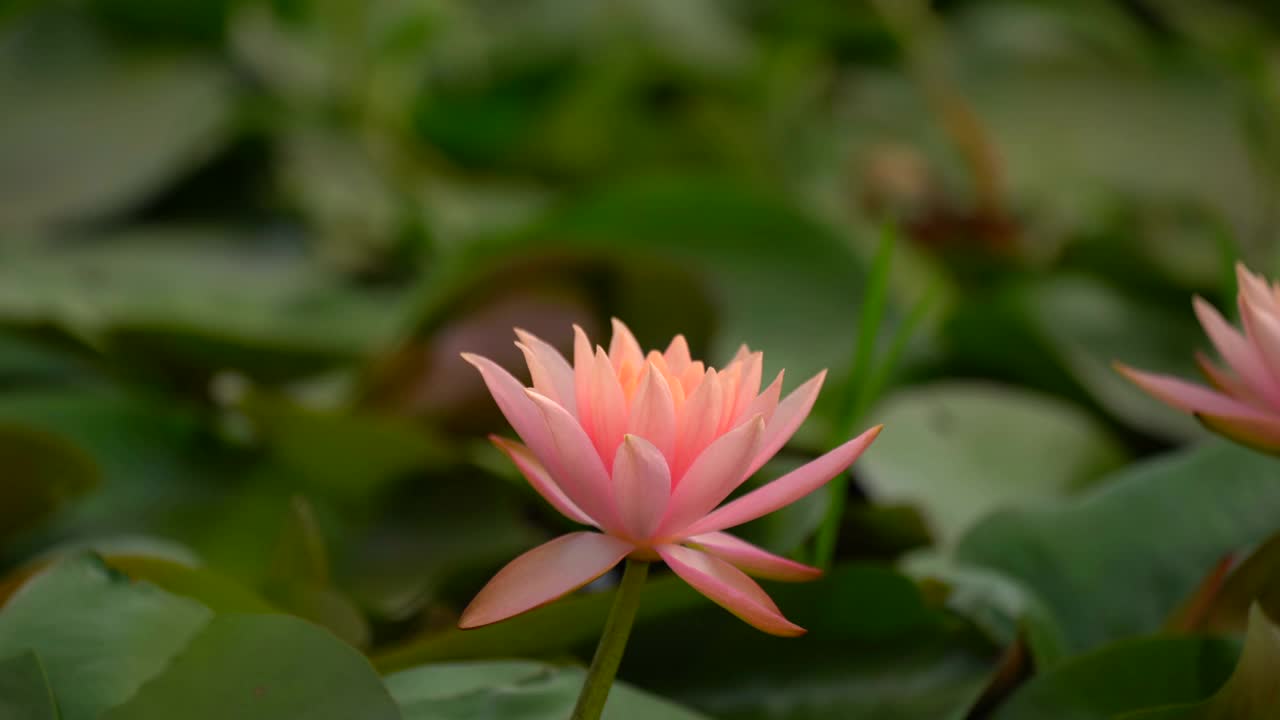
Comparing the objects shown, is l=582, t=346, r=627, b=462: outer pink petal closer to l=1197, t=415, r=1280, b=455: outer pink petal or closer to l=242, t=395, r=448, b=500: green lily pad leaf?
l=1197, t=415, r=1280, b=455: outer pink petal

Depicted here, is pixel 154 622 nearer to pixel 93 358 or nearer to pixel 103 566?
pixel 103 566

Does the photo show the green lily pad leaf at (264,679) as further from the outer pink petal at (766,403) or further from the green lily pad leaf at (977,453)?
the green lily pad leaf at (977,453)

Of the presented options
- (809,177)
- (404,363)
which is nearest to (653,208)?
(404,363)

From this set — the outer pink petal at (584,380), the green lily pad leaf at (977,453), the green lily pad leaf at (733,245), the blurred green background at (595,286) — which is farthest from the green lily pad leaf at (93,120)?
the outer pink petal at (584,380)

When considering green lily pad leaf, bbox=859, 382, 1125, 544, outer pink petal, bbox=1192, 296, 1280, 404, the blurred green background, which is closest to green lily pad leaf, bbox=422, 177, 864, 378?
the blurred green background

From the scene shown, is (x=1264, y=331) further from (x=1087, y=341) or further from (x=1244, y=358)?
(x=1087, y=341)

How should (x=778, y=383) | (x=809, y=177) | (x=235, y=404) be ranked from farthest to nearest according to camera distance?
(x=809, y=177) → (x=235, y=404) → (x=778, y=383)
